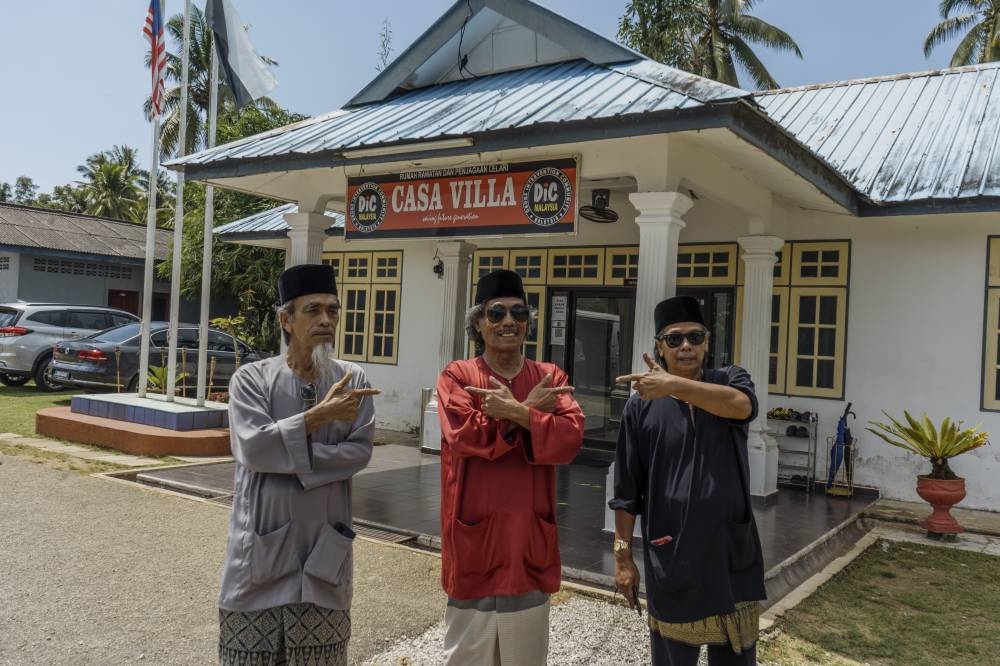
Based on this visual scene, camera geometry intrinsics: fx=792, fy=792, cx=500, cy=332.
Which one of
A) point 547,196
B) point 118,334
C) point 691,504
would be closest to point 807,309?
point 547,196

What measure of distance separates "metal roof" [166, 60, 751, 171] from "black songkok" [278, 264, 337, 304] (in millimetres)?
3155

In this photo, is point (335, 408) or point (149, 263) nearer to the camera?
point (335, 408)

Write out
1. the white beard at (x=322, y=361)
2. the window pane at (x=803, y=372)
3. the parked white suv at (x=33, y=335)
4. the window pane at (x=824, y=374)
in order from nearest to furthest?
the white beard at (x=322, y=361), the window pane at (x=824, y=374), the window pane at (x=803, y=372), the parked white suv at (x=33, y=335)

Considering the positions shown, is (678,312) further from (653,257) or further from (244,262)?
(244,262)

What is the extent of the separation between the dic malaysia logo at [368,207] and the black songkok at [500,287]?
4420 mm

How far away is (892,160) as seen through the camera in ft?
28.1

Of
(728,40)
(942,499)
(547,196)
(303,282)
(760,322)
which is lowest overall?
(942,499)

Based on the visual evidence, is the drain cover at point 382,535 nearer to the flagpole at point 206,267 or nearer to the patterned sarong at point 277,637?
the patterned sarong at point 277,637

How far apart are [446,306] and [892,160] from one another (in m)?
5.36

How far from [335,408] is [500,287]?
0.77 meters

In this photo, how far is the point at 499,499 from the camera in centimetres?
267

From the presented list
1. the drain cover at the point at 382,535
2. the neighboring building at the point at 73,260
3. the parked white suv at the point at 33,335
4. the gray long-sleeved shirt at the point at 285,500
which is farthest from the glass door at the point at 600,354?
the neighboring building at the point at 73,260

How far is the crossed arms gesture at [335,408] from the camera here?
2.51 meters

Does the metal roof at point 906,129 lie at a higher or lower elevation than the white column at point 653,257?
higher
